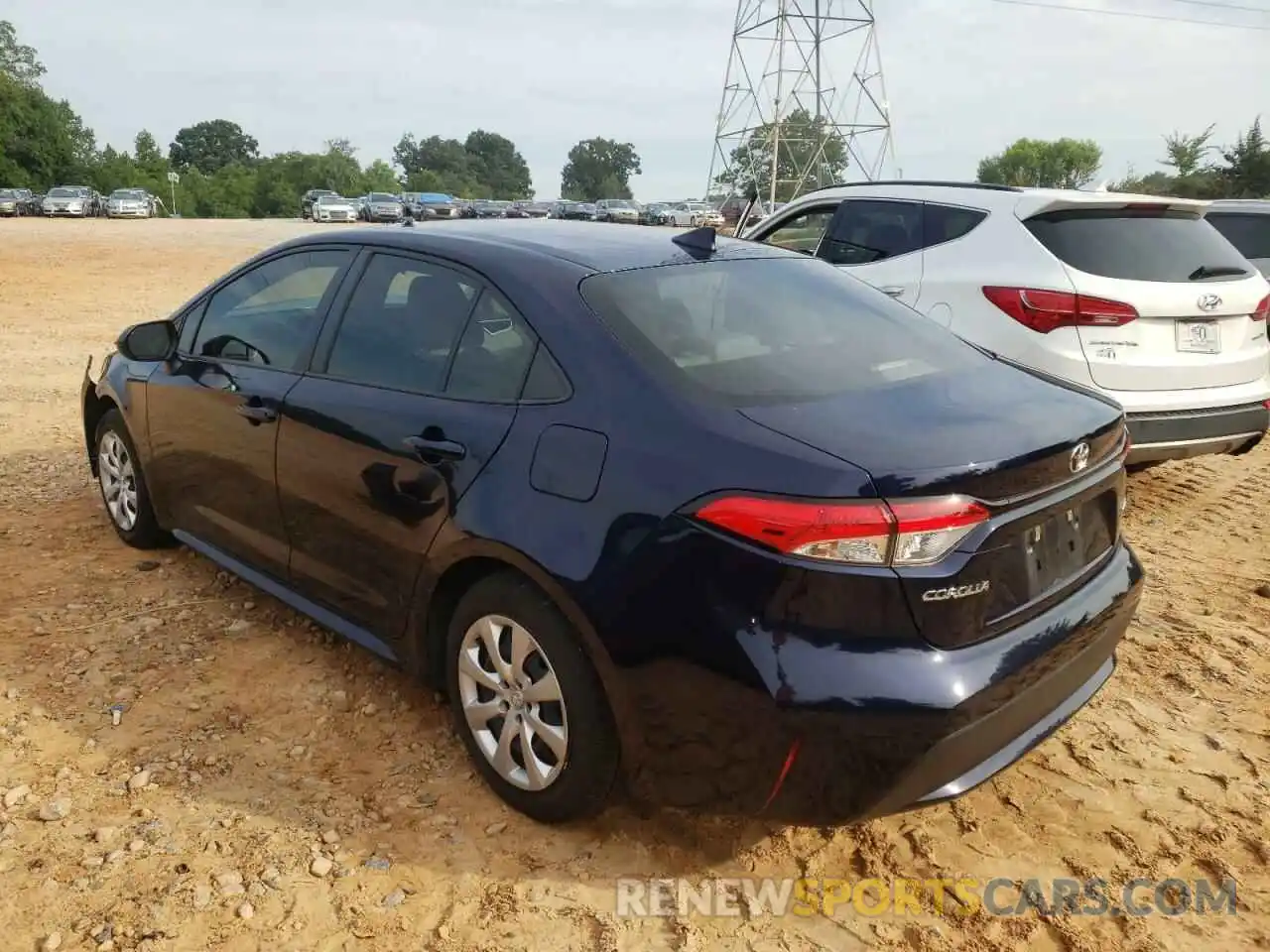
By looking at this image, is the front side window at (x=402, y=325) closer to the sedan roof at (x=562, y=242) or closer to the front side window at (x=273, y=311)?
the sedan roof at (x=562, y=242)

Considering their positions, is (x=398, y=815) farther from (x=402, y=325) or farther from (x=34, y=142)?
(x=34, y=142)

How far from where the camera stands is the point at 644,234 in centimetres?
347

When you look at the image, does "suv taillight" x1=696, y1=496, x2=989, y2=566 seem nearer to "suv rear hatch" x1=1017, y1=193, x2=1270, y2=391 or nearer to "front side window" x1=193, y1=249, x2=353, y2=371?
"front side window" x1=193, y1=249, x2=353, y2=371

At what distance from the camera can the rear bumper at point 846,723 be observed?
2.14 metres

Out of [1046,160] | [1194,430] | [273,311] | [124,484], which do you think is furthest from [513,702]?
[1046,160]

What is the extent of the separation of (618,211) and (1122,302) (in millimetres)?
50798

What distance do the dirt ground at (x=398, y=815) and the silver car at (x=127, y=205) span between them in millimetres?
50647

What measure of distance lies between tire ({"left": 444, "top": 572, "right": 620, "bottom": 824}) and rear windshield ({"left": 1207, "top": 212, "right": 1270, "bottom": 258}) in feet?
29.1

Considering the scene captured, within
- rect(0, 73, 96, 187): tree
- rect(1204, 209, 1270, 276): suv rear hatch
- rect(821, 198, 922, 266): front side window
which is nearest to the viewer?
rect(821, 198, 922, 266): front side window

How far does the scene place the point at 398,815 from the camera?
111 inches

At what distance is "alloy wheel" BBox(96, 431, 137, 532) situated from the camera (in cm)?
462

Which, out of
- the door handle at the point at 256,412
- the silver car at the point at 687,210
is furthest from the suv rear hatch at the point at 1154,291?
the silver car at the point at 687,210

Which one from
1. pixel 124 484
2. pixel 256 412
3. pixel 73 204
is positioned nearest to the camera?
pixel 256 412

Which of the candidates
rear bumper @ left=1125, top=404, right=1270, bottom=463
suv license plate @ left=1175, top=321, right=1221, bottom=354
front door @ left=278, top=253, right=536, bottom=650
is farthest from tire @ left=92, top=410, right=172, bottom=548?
suv license plate @ left=1175, top=321, right=1221, bottom=354
